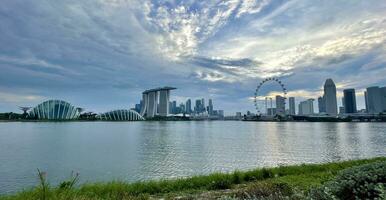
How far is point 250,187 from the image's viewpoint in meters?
7.63

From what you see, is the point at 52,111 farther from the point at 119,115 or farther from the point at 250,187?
the point at 250,187

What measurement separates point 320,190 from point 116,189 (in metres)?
5.98

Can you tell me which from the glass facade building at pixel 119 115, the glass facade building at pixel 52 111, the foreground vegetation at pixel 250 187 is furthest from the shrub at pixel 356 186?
the glass facade building at pixel 119 115

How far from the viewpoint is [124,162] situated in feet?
82.1


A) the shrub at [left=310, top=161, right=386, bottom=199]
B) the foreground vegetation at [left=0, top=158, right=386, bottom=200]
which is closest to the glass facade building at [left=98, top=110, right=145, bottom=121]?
the foreground vegetation at [left=0, top=158, right=386, bottom=200]

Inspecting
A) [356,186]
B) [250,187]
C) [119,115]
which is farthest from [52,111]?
[356,186]

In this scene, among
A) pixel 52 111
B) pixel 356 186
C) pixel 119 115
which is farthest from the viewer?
pixel 119 115

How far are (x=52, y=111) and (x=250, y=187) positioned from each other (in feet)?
552

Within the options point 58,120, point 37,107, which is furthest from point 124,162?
point 37,107

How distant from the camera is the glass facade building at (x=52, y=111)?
517 feet

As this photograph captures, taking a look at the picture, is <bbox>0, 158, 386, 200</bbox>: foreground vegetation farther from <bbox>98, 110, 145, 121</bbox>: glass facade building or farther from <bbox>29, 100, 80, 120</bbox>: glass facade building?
<bbox>98, 110, 145, 121</bbox>: glass facade building

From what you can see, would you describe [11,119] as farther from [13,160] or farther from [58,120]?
[13,160]

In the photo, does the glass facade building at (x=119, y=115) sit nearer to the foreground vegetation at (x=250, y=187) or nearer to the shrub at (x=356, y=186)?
the foreground vegetation at (x=250, y=187)

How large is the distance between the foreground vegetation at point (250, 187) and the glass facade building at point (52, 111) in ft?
534
